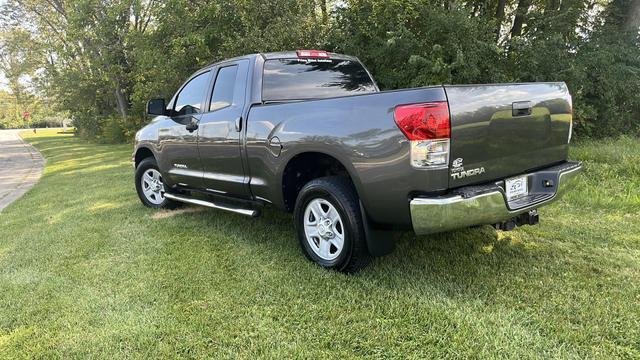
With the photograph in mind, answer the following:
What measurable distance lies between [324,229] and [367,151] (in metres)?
0.82

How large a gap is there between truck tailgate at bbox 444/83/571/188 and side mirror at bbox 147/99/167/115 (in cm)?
375

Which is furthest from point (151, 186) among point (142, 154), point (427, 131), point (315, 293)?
point (427, 131)

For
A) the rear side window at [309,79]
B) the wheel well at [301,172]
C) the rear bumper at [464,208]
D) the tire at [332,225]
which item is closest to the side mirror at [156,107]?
the rear side window at [309,79]

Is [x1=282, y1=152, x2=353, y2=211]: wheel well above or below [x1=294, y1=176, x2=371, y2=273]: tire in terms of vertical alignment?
above

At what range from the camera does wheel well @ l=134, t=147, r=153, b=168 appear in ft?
20.3

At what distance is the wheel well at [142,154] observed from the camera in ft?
20.3

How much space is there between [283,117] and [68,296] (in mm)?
2145

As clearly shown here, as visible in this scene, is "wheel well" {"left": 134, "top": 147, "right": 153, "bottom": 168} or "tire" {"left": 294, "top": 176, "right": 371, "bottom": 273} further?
"wheel well" {"left": 134, "top": 147, "right": 153, "bottom": 168}

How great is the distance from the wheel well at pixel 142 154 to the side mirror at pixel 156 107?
87 cm

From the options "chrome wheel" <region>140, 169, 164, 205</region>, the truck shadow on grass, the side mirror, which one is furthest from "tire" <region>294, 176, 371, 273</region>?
"chrome wheel" <region>140, 169, 164, 205</region>

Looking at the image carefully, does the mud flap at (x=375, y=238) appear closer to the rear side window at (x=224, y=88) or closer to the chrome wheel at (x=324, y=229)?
the chrome wheel at (x=324, y=229)

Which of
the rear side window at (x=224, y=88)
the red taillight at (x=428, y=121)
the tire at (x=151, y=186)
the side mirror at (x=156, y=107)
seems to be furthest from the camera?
the tire at (x=151, y=186)

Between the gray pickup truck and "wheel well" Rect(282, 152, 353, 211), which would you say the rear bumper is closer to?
the gray pickup truck

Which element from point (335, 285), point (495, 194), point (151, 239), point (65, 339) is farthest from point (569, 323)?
point (151, 239)
